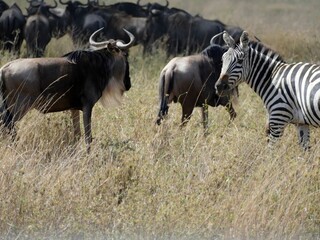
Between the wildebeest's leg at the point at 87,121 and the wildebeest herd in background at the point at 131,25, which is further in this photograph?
the wildebeest herd in background at the point at 131,25

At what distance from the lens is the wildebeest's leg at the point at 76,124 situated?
869 cm

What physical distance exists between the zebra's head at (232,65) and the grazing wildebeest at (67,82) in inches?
52.2

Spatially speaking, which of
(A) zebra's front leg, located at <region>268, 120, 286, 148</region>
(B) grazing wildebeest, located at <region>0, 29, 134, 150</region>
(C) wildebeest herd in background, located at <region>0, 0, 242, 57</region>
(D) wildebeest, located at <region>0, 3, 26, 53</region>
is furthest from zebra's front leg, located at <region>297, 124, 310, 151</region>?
(C) wildebeest herd in background, located at <region>0, 0, 242, 57</region>

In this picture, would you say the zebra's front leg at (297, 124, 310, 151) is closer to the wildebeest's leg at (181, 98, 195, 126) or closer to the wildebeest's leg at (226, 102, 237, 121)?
the wildebeest's leg at (226, 102, 237, 121)

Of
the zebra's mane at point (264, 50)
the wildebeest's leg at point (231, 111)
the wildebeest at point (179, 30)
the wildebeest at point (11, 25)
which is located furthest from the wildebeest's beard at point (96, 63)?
the wildebeest at point (179, 30)

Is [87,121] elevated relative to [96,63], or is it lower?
lower

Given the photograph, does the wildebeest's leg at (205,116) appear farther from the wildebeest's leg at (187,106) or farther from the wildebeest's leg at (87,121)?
the wildebeest's leg at (87,121)

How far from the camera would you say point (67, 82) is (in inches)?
341

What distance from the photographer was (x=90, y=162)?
7.15 metres

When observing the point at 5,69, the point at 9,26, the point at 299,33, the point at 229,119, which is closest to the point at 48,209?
the point at 5,69

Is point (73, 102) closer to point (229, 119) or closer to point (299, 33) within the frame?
point (229, 119)

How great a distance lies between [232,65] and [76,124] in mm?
1642

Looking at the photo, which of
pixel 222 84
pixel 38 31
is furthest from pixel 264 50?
pixel 38 31

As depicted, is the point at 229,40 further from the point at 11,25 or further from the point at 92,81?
the point at 11,25
